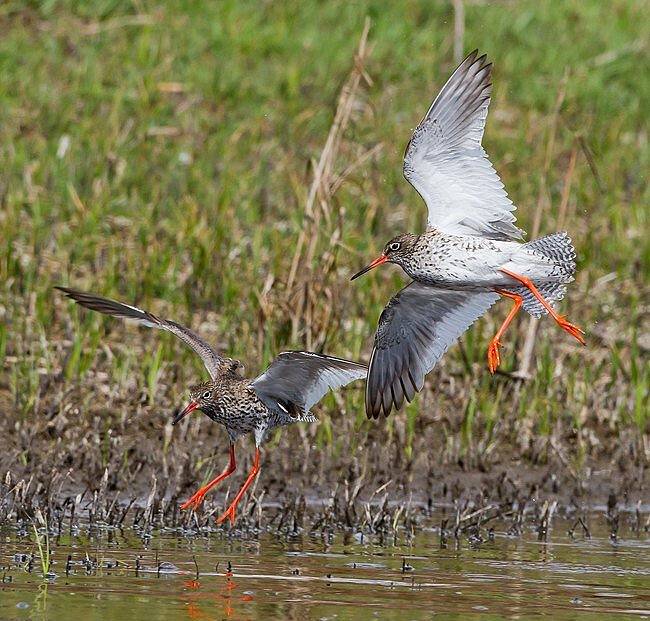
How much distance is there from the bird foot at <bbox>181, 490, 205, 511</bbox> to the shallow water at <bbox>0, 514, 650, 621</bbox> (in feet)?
0.50

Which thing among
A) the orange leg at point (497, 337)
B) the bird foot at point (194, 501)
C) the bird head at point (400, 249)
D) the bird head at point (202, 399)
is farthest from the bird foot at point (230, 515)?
the orange leg at point (497, 337)

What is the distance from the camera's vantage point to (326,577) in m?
6.11

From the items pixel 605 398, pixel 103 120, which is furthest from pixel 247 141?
pixel 605 398

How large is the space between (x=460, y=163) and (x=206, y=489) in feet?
6.46

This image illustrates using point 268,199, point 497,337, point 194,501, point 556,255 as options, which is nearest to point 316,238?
point 556,255

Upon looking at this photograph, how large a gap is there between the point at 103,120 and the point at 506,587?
318 inches

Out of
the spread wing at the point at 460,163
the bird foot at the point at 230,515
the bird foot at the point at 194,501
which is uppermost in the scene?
the spread wing at the point at 460,163

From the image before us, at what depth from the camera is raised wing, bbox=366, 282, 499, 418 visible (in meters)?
7.35

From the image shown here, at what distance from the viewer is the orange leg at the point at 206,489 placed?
7.11 meters

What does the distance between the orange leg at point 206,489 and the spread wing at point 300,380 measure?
0.34 m

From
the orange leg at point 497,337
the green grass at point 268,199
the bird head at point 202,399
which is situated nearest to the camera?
the orange leg at point 497,337

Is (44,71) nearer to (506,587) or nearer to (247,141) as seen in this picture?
(247,141)

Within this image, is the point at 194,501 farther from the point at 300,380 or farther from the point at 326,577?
the point at 326,577

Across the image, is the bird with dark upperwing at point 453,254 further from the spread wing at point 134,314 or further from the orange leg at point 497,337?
the spread wing at point 134,314
